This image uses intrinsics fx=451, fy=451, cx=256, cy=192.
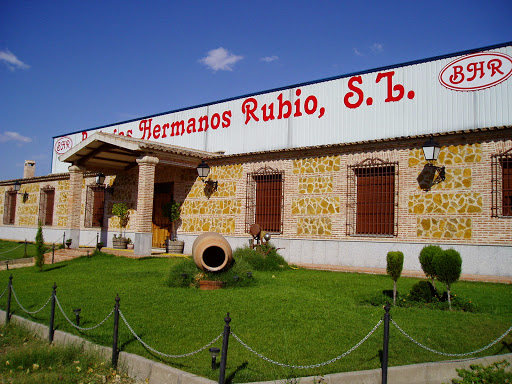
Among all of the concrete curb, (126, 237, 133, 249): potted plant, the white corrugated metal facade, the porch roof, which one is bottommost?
the concrete curb

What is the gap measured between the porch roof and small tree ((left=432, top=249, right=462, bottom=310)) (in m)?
10.5

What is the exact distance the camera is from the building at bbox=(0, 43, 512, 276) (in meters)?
12.1

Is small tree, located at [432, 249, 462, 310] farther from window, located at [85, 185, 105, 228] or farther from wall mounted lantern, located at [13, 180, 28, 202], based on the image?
wall mounted lantern, located at [13, 180, 28, 202]

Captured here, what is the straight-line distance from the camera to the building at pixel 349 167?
476 inches

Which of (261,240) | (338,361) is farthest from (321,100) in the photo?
(338,361)

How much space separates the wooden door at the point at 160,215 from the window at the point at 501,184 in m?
12.1

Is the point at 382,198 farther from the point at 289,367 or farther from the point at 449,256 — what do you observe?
the point at 289,367

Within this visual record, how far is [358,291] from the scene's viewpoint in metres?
9.54

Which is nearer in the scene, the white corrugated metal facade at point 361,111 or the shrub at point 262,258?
the shrub at point 262,258

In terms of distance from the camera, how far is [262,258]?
42.0ft

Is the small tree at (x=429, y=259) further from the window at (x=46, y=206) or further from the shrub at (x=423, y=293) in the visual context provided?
the window at (x=46, y=206)

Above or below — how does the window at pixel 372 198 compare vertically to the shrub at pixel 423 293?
above

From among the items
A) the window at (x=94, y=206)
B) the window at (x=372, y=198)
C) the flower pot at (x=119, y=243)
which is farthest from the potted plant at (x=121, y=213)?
the window at (x=372, y=198)

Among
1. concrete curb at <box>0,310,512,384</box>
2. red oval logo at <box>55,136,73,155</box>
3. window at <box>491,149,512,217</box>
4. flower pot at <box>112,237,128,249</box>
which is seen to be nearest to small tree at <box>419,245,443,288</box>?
concrete curb at <box>0,310,512,384</box>
